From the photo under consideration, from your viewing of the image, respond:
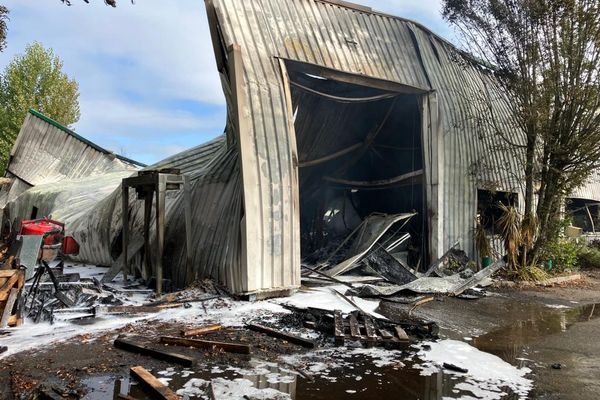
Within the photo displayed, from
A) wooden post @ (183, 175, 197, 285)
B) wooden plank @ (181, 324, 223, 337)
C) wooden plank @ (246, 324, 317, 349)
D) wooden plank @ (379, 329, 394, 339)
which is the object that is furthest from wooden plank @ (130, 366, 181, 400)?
wooden post @ (183, 175, 197, 285)

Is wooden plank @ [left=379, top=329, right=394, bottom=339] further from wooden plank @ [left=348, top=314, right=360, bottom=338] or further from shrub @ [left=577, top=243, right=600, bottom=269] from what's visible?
shrub @ [left=577, top=243, right=600, bottom=269]

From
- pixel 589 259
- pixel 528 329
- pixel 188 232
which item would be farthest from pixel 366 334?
pixel 589 259

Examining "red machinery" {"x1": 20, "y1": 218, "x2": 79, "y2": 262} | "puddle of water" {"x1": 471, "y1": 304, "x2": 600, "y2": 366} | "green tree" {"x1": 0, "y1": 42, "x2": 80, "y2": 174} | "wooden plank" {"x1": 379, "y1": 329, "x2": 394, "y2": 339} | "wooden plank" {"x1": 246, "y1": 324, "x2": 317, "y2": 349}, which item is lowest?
"puddle of water" {"x1": 471, "y1": 304, "x2": 600, "y2": 366}

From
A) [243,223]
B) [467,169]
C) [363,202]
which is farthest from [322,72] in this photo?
[363,202]

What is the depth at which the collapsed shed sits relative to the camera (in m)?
8.56

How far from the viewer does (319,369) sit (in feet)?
15.9

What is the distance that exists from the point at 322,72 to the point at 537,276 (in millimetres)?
7374

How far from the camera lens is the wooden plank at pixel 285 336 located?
5.67 metres

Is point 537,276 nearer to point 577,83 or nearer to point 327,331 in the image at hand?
point 577,83

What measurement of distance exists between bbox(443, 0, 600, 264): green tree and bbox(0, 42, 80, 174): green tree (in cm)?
2833

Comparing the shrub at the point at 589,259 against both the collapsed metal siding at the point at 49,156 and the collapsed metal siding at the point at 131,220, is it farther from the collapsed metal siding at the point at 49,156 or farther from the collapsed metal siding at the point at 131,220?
the collapsed metal siding at the point at 49,156

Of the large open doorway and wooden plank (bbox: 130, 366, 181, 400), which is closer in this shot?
wooden plank (bbox: 130, 366, 181, 400)

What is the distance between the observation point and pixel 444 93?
40.3 ft

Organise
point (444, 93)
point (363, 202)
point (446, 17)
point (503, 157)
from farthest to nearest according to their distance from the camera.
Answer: point (363, 202), point (503, 157), point (446, 17), point (444, 93)
